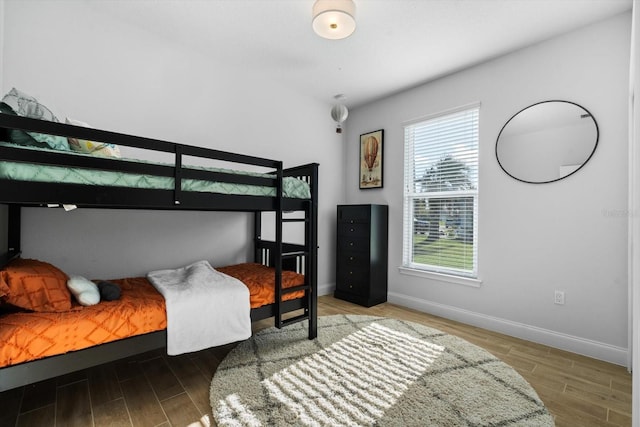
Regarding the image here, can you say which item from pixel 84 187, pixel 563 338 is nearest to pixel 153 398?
pixel 84 187

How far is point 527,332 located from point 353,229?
1880 millimetres

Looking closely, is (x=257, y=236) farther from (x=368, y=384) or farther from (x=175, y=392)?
(x=368, y=384)

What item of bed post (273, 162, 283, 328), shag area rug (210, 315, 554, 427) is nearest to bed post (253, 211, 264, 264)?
shag area rug (210, 315, 554, 427)

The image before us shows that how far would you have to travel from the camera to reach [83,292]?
150 cm

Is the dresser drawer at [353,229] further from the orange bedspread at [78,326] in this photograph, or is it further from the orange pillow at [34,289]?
the orange pillow at [34,289]

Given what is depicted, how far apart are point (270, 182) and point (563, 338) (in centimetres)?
258

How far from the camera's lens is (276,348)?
86.3 inches

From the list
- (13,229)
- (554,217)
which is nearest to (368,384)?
(554,217)

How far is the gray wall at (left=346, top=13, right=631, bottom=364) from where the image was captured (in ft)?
7.07

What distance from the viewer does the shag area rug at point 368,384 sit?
147 centimetres

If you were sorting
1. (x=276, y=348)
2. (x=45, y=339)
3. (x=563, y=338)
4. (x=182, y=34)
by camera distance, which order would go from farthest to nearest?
(x=182, y=34), (x=563, y=338), (x=276, y=348), (x=45, y=339)

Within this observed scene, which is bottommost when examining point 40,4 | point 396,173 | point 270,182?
point 270,182

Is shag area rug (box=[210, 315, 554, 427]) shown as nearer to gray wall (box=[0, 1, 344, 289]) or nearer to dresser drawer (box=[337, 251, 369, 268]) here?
dresser drawer (box=[337, 251, 369, 268])

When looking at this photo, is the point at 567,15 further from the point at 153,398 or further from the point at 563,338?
the point at 153,398
